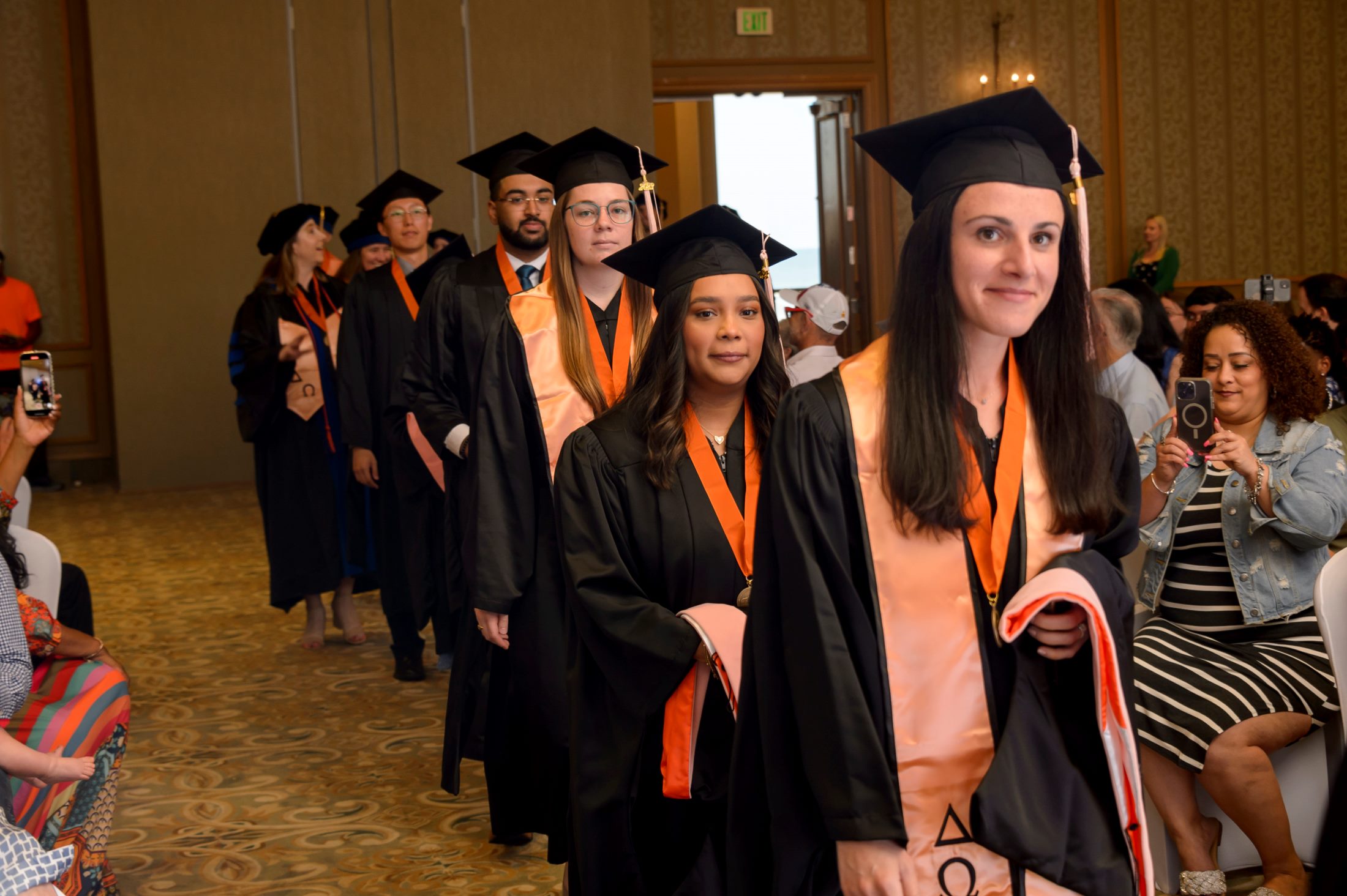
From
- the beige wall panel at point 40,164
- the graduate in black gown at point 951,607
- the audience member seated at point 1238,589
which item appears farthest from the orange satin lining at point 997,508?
the beige wall panel at point 40,164

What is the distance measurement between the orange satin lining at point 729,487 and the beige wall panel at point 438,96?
811 cm

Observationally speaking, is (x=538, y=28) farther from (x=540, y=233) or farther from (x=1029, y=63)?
(x=540, y=233)

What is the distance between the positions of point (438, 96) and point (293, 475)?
5.58 m

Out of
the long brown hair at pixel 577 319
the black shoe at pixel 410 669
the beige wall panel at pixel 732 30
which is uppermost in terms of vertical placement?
the beige wall panel at pixel 732 30

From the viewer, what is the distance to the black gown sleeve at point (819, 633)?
4.99ft

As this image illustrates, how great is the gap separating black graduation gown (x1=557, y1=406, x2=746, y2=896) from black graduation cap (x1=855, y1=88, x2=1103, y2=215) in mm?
792

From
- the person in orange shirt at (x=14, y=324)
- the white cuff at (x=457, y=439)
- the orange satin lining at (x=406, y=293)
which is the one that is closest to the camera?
the white cuff at (x=457, y=439)

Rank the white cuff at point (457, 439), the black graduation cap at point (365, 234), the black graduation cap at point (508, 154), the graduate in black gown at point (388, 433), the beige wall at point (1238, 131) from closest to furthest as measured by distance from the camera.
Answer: the white cuff at point (457, 439)
the black graduation cap at point (508, 154)
the graduate in black gown at point (388, 433)
the black graduation cap at point (365, 234)
the beige wall at point (1238, 131)

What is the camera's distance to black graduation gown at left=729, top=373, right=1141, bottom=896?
5.02 feet

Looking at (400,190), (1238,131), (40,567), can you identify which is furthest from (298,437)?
(1238,131)

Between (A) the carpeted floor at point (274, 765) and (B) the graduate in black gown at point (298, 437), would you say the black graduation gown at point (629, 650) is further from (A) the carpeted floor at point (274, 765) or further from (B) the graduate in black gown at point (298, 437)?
(B) the graduate in black gown at point (298, 437)

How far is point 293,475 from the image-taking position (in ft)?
18.1

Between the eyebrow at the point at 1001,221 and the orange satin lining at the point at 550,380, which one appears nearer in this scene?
the eyebrow at the point at 1001,221

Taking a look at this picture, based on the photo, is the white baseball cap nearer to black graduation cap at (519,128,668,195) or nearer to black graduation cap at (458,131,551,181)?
black graduation cap at (458,131,551,181)
